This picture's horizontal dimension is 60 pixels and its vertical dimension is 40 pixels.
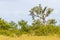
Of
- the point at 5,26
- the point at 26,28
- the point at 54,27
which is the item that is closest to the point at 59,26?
the point at 54,27

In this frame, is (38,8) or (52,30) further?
(38,8)

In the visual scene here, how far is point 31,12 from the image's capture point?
155 feet

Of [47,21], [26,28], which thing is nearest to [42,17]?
[47,21]

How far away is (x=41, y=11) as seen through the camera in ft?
154

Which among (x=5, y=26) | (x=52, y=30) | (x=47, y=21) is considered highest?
(x=47, y=21)

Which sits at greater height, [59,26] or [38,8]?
[38,8]

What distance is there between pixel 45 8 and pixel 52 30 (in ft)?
79.3

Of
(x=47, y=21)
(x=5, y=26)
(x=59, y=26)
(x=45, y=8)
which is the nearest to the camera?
(x=59, y=26)

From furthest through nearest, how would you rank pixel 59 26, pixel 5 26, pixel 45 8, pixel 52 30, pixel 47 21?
pixel 45 8
pixel 47 21
pixel 5 26
pixel 59 26
pixel 52 30

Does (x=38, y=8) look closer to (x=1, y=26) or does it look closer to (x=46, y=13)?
(x=46, y=13)

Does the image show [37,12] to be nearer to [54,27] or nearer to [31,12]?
[31,12]

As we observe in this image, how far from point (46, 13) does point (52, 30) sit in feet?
75.3

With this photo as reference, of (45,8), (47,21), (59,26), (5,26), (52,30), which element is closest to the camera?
(52,30)

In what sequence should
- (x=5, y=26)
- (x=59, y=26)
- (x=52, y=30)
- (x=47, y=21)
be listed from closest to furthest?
1. (x=52, y=30)
2. (x=59, y=26)
3. (x=5, y=26)
4. (x=47, y=21)
